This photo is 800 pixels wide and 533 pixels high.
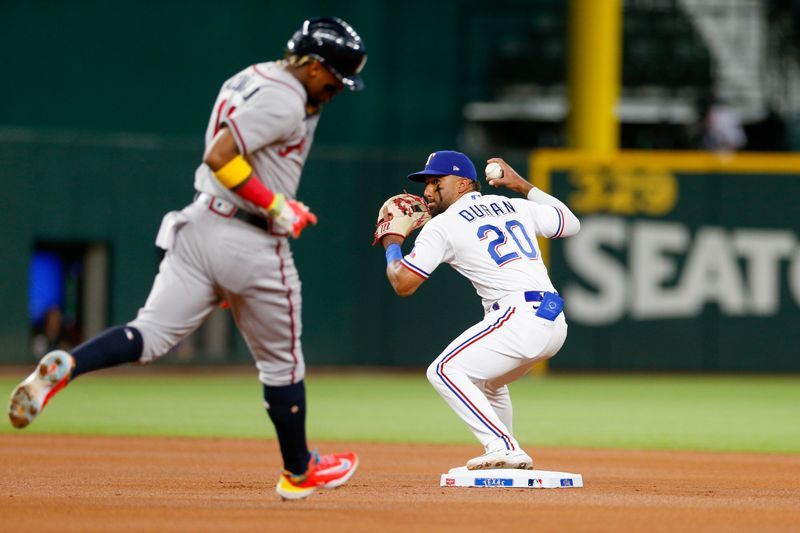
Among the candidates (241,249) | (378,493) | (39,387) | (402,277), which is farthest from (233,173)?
(378,493)

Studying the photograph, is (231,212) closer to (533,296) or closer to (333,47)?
(333,47)

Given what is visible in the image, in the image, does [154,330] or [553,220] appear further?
A: [553,220]

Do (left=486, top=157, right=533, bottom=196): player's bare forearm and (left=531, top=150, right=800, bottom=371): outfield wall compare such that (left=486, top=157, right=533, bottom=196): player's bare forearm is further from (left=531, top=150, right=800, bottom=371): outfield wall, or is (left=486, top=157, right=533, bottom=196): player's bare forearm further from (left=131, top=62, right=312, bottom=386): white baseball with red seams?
(left=531, top=150, right=800, bottom=371): outfield wall

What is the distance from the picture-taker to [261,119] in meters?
5.36

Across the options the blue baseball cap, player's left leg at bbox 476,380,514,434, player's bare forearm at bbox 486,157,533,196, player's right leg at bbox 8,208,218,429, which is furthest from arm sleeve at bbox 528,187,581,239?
player's right leg at bbox 8,208,218,429

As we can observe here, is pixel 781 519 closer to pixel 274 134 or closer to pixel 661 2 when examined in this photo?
pixel 274 134

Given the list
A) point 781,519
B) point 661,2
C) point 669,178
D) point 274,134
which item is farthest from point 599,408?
point 661,2

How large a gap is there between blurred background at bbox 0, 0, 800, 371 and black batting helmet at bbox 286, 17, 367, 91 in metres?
12.1

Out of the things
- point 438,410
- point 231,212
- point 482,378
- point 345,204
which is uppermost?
point 231,212

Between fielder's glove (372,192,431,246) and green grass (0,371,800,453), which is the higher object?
fielder's glove (372,192,431,246)

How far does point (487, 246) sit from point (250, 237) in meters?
1.95

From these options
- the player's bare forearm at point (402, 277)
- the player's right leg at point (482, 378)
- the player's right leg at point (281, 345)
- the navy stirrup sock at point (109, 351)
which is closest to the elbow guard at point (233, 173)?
the player's right leg at point (281, 345)

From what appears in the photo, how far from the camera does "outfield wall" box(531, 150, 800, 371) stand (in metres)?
17.9

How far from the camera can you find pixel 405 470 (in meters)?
8.02
